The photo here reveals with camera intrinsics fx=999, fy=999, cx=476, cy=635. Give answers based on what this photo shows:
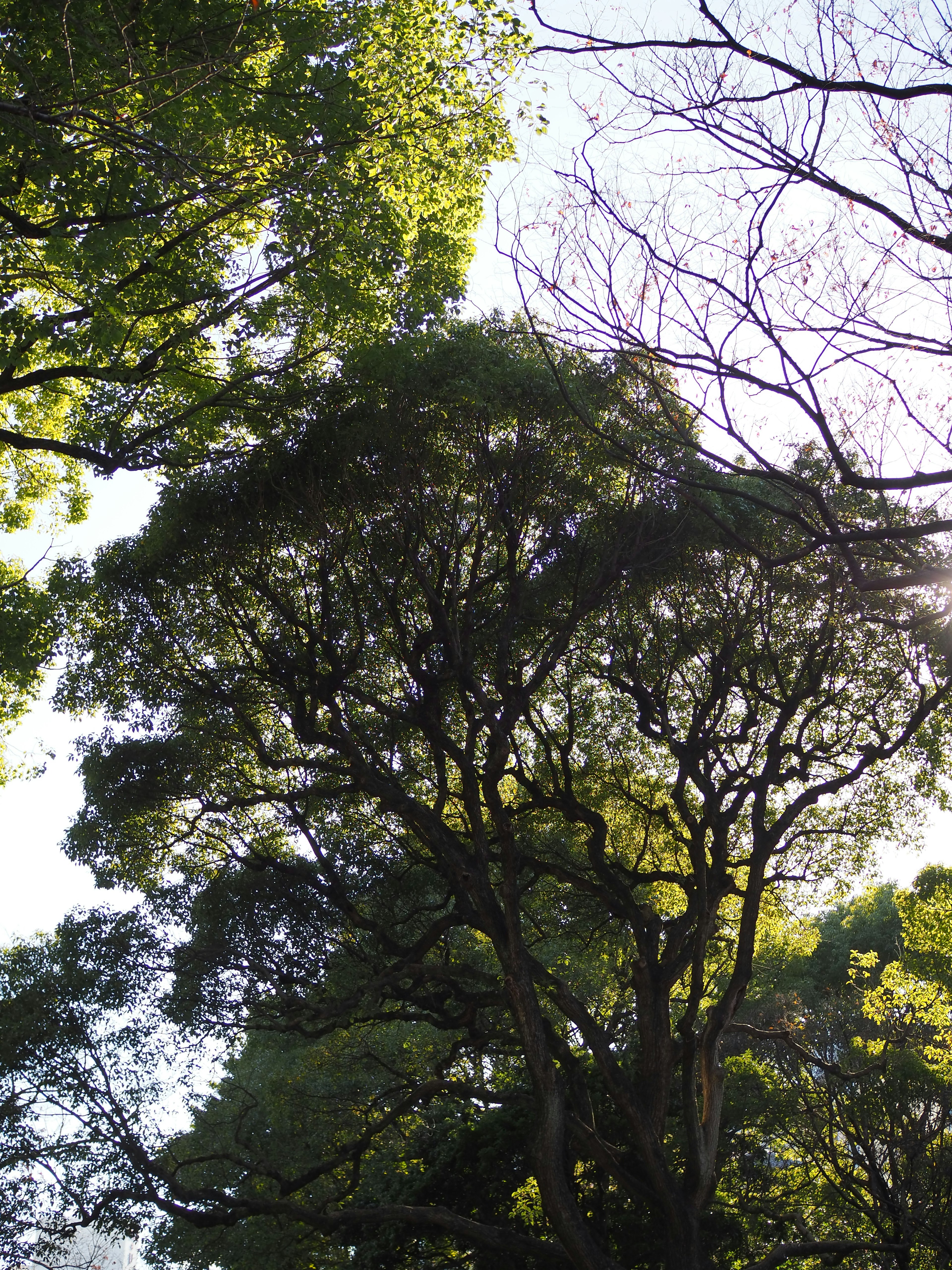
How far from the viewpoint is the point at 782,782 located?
10898 mm

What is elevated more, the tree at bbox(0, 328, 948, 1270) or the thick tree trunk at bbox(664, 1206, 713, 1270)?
the tree at bbox(0, 328, 948, 1270)

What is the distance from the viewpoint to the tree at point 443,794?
9.52 m

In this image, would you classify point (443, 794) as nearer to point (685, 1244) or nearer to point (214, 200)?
point (685, 1244)

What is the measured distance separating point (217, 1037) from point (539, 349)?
8234 mm

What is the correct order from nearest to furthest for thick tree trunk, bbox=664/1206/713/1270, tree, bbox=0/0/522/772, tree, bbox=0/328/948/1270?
tree, bbox=0/0/522/772 < thick tree trunk, bbox=664/1206/713/1270 < tree, bbox=0/328/948/1270

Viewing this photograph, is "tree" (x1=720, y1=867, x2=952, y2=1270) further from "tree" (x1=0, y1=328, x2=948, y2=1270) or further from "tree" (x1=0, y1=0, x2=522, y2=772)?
"tree" (x1=0, y1=0, x2=522, y2=772)

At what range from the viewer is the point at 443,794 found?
34.0ft

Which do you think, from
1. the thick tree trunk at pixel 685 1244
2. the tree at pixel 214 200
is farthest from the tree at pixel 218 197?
the thick tree trunk at pixel 685 1244

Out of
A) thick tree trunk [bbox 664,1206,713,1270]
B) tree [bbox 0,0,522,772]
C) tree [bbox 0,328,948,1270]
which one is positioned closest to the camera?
tree [bbox 0,0,522,772]

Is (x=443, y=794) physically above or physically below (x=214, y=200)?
below

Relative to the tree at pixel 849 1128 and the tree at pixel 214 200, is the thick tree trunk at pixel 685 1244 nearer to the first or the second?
the tree at pixel 849 1128

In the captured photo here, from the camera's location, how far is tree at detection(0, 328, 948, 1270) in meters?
9.52

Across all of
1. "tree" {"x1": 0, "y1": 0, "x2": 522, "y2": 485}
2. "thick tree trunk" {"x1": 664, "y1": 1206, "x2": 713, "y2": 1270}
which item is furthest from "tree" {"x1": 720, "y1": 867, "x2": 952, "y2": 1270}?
"tree" {"x1": 0, "y1": 0, "x2": 522, "y2": 485}

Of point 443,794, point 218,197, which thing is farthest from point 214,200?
point 443,794
